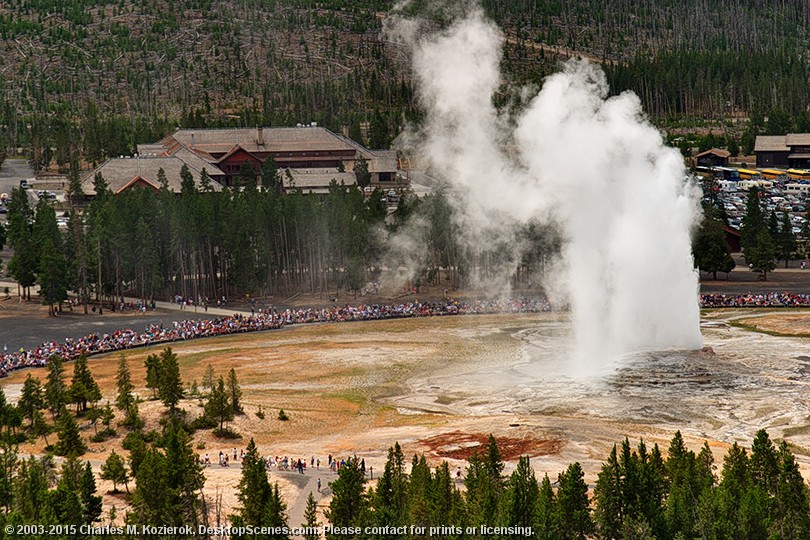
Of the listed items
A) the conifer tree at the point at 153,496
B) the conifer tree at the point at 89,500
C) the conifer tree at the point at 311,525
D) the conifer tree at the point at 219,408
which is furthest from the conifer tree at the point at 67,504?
the conifer tree at the point at 219,408

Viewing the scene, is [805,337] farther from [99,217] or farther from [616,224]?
[99,217]

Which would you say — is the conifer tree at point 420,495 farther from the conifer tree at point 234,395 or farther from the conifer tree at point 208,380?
the conifer tree at point 208,380

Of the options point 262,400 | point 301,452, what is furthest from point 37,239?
point 301,452

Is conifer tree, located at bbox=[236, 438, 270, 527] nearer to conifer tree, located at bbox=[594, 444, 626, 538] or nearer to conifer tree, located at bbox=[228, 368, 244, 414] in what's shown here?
conifer tree, located at bbox=[594, 444, 626, 538]

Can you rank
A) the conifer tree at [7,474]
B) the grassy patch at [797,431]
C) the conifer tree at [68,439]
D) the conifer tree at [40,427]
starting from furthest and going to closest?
the conifer tree at [40,427], the grassy patch at [797,431], the conifer tree at [68,439], the conifer tree at [7,474]

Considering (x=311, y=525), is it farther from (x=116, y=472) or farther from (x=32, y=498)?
(x=116, y=472)

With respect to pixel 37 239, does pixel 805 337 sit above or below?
below
